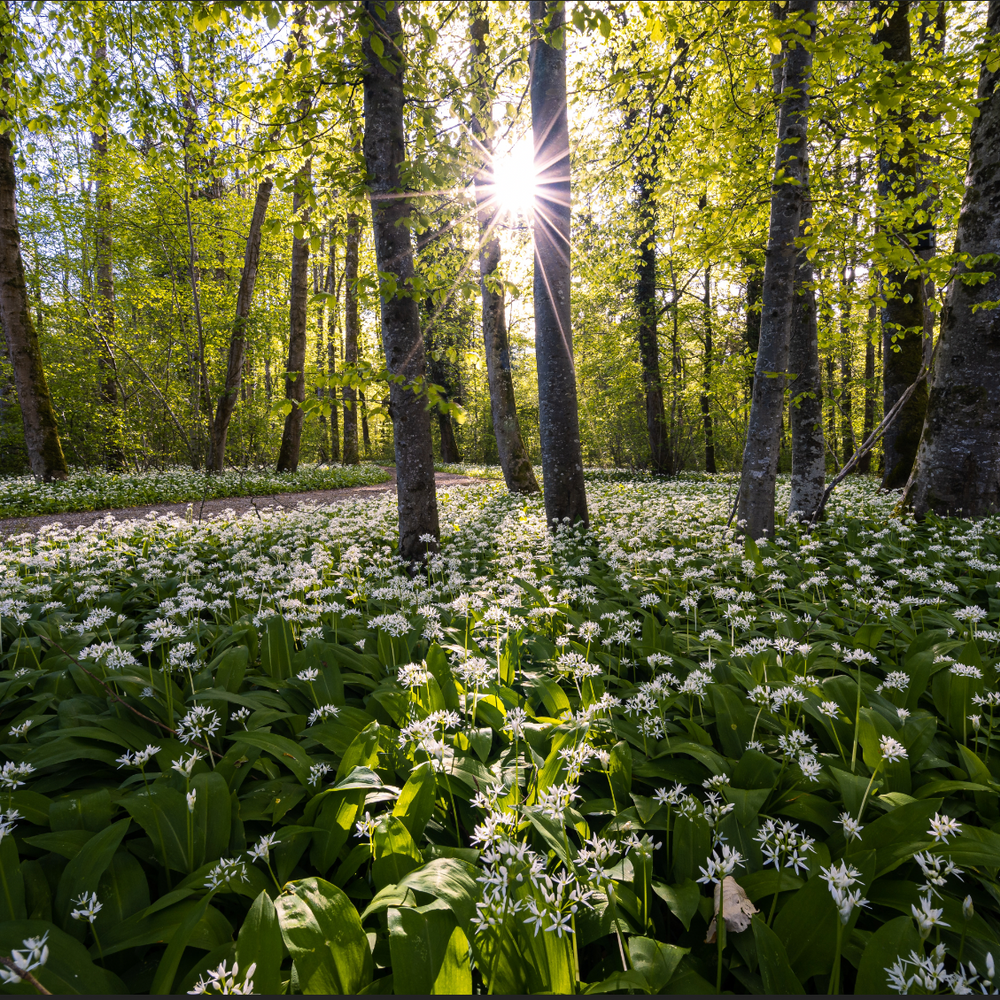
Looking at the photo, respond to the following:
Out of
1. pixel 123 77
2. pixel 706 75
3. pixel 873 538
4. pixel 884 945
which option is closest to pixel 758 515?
pixel 873 538

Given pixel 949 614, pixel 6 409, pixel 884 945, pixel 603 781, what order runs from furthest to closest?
pixel 6 409, pixel 949 614, pixel 603 781, pixel 884 945

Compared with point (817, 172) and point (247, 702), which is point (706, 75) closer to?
point (817, 172)

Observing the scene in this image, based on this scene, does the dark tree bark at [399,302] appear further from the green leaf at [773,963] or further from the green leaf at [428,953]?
the green leaf at [773,963]

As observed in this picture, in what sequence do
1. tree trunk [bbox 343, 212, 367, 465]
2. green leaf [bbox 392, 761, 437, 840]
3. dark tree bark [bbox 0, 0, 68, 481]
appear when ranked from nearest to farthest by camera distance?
green leaf [bbox 392, 761, 437, 840] < dark tree bark [bbox 0, 0, 68, 481] < tree trunk [bbox 343, 212, 367, 465]

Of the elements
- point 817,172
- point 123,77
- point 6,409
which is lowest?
point 6,409

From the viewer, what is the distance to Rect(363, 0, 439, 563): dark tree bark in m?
4.75

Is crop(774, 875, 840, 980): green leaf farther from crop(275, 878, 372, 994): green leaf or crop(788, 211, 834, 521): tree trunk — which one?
crop(788, 211, 834, 521): tree trunk

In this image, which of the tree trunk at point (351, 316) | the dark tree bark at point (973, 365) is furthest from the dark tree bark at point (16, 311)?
the dark tree bark at point (973, 365)

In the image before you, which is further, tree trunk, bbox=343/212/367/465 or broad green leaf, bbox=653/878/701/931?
tree trunk, bbox=343/212/367/465

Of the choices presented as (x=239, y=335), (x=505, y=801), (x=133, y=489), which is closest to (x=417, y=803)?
(x=505, y=801)

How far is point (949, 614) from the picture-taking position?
3453 millimetres

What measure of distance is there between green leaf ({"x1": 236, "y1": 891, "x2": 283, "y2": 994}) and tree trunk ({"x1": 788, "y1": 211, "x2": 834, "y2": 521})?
7.32 meters

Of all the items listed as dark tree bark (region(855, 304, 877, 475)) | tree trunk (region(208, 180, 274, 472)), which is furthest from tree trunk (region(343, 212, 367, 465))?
dark tree bark (region(855, 304, 877, 475))

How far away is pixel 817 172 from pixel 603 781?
26.3 feet
